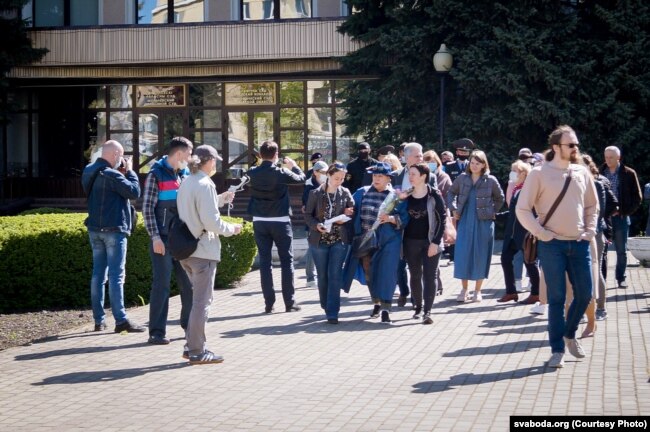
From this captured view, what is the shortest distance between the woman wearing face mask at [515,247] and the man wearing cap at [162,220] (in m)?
4.63

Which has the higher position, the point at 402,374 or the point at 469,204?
the point at 469,204

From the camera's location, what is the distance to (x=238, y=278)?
17234mm

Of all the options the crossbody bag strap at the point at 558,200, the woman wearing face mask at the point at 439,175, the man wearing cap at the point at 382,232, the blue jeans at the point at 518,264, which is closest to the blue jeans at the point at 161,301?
the man wearing cap at the point at 382,232

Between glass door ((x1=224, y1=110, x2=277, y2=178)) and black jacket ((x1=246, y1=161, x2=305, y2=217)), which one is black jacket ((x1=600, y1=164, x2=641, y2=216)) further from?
glass door ((x1=224, y1=110, x2=277, y2=178))

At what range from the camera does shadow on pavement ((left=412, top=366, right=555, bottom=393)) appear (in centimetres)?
914

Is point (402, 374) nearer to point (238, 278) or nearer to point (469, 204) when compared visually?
point (469, 204)

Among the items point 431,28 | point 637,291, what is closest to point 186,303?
point 637,291

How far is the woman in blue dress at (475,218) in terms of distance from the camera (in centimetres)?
1484

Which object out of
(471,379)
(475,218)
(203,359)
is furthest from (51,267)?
(471,379)

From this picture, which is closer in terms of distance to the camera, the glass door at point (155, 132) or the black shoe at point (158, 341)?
the black shoe at point (158, 341)

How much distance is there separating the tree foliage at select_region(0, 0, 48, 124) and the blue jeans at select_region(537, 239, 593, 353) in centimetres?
2522

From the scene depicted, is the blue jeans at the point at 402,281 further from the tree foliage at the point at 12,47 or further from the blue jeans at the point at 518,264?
the tree foliage at the point at 12,47

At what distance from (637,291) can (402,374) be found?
266 inches

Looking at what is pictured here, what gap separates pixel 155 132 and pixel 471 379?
2807cm
